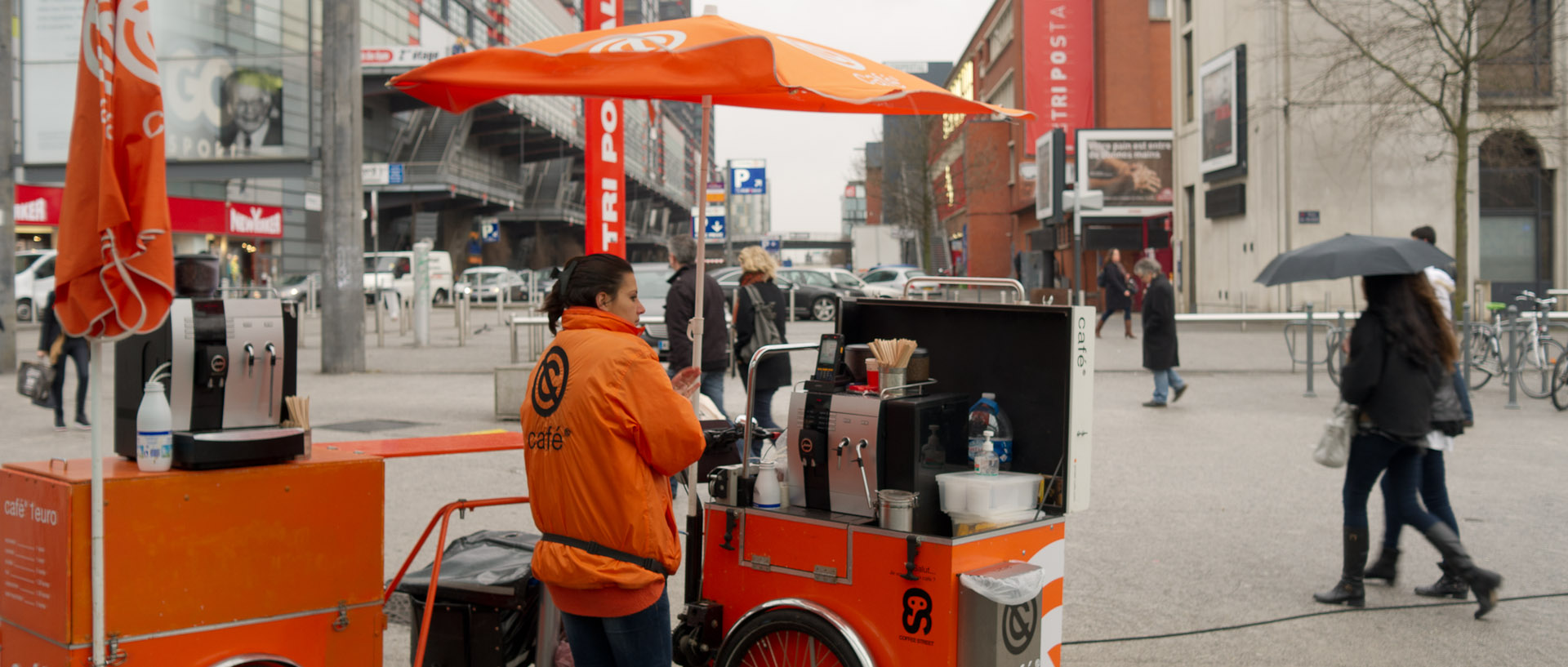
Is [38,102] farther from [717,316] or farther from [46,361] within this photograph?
[717,316]

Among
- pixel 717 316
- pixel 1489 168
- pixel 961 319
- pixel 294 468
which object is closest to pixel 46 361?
pixel 717 316

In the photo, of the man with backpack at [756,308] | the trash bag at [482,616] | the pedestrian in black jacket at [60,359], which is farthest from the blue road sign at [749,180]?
the trash bag at [482,616]

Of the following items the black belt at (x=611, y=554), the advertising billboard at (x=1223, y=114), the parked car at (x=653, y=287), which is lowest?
the black belt at (x=611, y=554)

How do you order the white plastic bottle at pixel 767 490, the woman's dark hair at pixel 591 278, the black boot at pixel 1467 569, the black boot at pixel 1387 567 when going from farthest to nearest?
the black boot at pixel 1387 567 → the black boot at pixel 1467 569 → the white plastic bottle at pixel 767 490 → the woman's dark hair at pixel 591 278

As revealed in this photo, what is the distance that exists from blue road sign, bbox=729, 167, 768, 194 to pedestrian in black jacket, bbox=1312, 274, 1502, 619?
67.0ft

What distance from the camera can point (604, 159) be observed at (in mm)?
10109

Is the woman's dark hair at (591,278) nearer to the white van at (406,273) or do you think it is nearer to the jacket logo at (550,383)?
the jacket logo at (550,383)

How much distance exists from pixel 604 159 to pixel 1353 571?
6796mm

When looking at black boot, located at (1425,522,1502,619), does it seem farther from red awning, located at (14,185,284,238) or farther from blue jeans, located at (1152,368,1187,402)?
red awning, located at (14,185,284,238)

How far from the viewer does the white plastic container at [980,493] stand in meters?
3.53

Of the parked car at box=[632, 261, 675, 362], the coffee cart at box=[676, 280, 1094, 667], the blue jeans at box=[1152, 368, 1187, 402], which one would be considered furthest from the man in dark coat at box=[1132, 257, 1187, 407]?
the coffee cart at box=[676, 280, 1094, 667]

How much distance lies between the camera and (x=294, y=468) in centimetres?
346

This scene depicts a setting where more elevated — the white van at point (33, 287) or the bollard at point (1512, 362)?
the white van at point (33, 287)

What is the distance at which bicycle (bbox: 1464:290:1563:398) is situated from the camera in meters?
13.8
